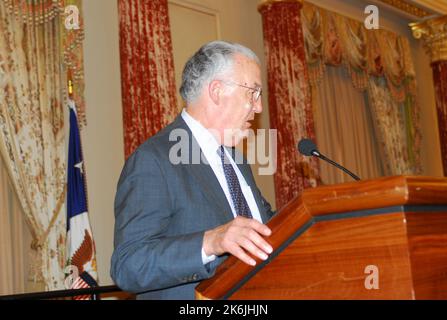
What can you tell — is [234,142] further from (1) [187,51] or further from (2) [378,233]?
(1) [187,51]

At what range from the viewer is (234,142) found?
2.43 metres

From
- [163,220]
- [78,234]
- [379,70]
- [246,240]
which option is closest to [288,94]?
[379,70]

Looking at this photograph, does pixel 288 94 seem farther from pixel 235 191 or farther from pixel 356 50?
pixel 235 191

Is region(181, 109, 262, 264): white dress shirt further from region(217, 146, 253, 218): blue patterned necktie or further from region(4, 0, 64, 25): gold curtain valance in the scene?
region(4, 0, 64, 25): gold curtain valance

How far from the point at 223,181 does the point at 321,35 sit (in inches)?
249

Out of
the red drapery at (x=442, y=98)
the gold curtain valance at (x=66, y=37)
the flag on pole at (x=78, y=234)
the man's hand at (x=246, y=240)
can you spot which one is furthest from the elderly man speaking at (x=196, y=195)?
the red drapery at (x=442, y=98)

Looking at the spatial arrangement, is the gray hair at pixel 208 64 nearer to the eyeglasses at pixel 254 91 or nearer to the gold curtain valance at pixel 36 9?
the eyeglasses at pixel 254 91

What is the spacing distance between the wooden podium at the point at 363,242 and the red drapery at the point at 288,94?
569cm

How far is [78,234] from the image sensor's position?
502cm

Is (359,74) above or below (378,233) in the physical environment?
above

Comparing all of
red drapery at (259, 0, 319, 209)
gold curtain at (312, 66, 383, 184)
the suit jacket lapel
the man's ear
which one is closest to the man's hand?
the suit jacket lapel

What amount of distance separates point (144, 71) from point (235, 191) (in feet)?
11.9

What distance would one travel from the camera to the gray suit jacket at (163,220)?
1.84 m
